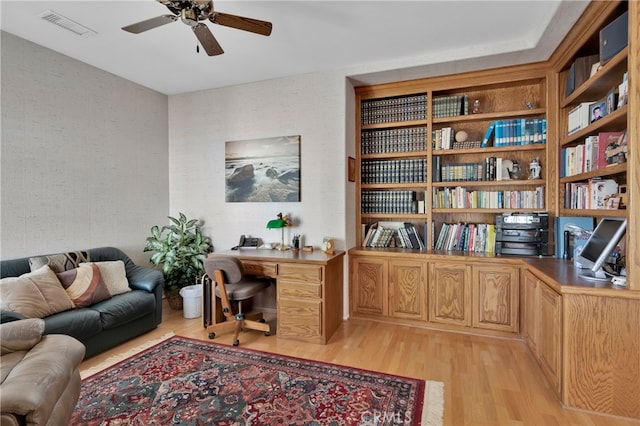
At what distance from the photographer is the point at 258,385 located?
2199mm

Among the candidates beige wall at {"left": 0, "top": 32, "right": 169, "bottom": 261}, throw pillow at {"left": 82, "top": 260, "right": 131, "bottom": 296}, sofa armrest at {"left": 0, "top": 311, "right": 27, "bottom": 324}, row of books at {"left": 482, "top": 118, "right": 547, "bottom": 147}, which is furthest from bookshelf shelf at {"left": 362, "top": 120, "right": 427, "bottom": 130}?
sofa armrest at {"left": 0, "top": 311, "right": 27, "bottom": 324}

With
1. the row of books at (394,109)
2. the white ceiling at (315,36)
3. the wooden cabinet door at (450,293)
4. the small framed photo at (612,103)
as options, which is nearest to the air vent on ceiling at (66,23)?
the white ceiling at (315,36)

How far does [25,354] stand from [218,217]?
251 centimetres

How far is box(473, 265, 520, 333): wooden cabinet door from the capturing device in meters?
2.93

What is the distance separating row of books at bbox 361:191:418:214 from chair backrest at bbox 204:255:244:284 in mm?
1634

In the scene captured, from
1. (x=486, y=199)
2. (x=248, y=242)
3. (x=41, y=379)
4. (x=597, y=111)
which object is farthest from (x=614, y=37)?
(x=41, y=379)

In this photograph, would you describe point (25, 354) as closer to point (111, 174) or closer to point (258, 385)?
point (258, 385)

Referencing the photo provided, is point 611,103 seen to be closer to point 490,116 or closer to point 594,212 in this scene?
point 594,212

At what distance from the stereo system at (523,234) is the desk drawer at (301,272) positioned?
1.80 meters

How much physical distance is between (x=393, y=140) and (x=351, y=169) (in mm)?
596

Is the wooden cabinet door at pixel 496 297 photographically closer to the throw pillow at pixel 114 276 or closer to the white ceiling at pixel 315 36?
the white ceiling at pixel 315 36

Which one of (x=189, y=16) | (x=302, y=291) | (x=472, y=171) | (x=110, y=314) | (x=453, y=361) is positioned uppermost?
(x=189, y=16)

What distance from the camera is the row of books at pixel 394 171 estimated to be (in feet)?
11.5

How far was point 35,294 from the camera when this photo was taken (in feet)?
7.90
